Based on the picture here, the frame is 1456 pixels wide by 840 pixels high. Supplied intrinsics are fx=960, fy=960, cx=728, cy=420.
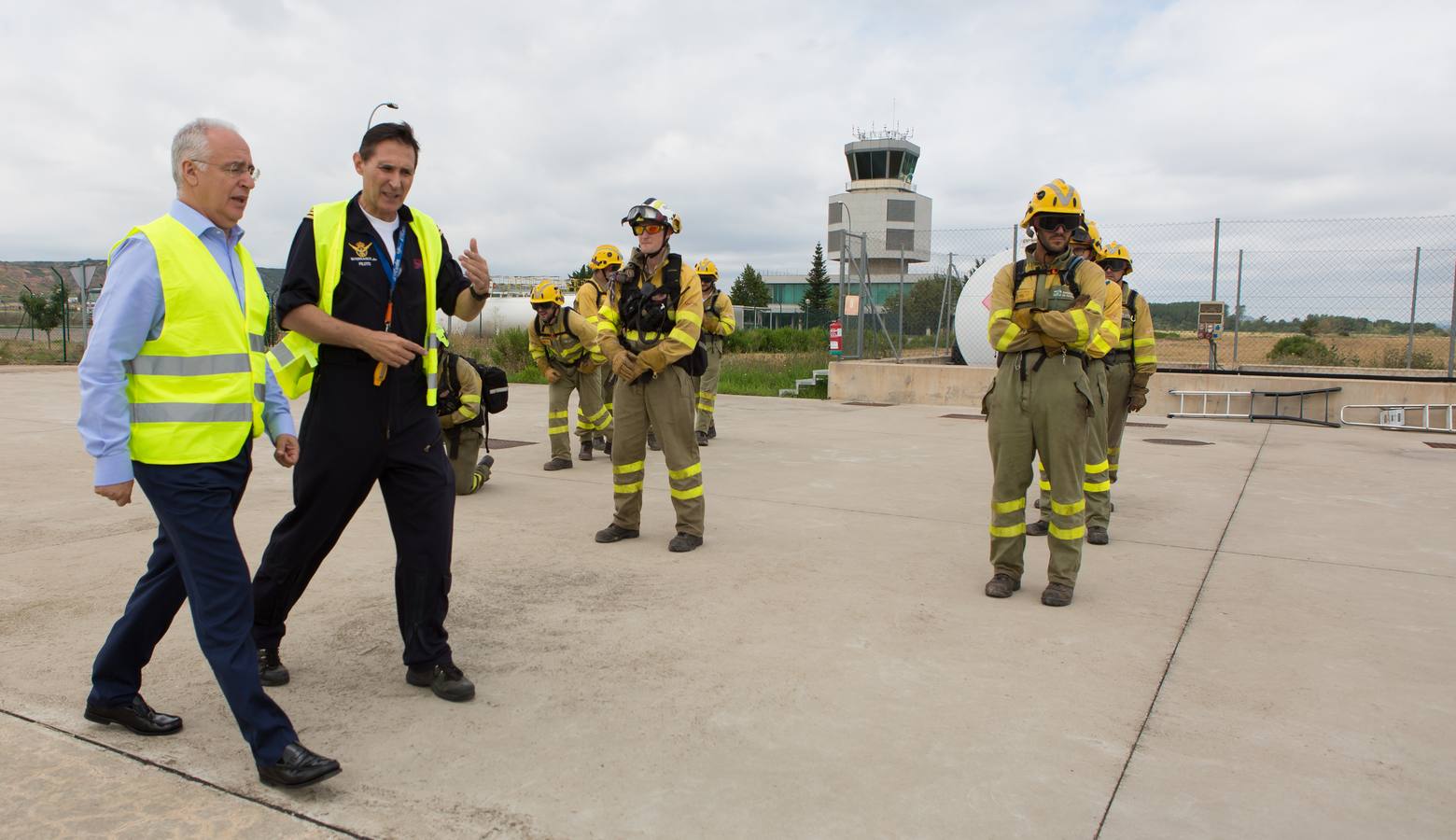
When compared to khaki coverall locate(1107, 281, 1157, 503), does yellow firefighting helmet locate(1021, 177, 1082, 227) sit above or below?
above

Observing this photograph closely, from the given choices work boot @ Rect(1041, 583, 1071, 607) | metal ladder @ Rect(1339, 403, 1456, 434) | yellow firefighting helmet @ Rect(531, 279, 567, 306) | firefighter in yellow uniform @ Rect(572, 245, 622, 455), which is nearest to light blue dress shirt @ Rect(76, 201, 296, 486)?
work boot @ Rect(1041, 583, 1071, 607)

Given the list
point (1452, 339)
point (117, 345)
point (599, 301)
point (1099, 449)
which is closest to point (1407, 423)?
point (1452, 339)

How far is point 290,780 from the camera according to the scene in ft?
8.82

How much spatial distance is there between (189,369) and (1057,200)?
148 inches

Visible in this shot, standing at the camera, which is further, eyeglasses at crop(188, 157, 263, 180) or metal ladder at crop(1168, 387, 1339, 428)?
metal ladder at crop(1168, 387, 1339, 428)

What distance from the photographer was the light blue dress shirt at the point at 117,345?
8.68 feet

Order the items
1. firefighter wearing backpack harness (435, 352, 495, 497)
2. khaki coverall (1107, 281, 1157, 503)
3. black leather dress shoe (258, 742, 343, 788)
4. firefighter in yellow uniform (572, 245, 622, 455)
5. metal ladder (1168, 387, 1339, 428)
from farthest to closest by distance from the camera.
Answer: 1. metal ladder (1168, 387, 1339, 428)
2. firefighter in yellow uniform (572, 245, 622, 455)
3. firefighter wearing backpack harness (435, 352, 495, 497)
4. khaki coverall (1107, 281, 1157, 503)
5. black leather dress shoe (258, 742, 343, 788)

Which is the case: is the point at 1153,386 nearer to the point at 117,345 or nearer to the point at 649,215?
the point at 649,215

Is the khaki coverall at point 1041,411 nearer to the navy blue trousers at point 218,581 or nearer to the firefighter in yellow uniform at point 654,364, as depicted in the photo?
the firefighter in yellow uniform at point 654,364

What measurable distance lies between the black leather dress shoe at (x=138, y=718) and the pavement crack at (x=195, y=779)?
8 centimetres

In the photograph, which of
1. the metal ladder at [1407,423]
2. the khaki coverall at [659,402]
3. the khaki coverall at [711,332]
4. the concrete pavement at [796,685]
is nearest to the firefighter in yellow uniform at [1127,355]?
the concrete pavement at [796,685]

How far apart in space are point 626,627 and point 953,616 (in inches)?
59.3

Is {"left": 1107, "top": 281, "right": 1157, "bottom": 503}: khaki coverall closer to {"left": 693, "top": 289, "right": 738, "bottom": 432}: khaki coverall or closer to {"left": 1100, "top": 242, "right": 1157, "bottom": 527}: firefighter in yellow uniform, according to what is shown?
{"left": 1100, "top": 242, "right": 1157, "bottom": 527}: firefighter in yellow uniform

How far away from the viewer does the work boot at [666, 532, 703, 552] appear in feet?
18.5
